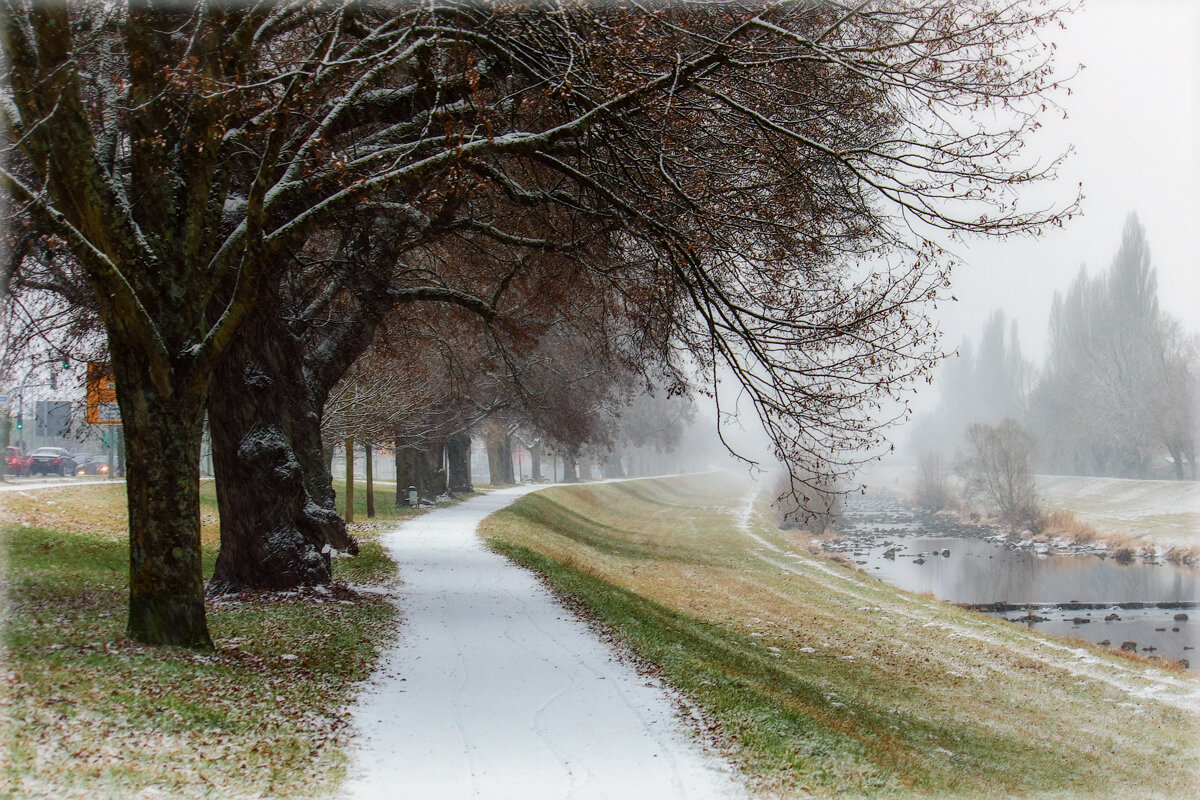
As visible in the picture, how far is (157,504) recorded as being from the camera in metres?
8.06

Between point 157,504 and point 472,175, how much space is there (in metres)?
6.15

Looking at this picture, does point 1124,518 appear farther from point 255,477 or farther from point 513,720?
point 513,720

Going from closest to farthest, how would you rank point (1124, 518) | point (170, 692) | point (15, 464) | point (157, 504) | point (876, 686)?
point (170, 692)
point (157, 504)
point (876, 686)
point (15, 464)
point (1124, 518)

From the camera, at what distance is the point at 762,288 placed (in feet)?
33.4

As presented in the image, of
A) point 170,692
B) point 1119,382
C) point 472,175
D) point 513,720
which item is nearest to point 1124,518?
point 1119,382

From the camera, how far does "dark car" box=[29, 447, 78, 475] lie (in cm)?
3228

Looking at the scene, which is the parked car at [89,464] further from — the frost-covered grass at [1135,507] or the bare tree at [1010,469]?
the frost-covered grass at [1135,507]

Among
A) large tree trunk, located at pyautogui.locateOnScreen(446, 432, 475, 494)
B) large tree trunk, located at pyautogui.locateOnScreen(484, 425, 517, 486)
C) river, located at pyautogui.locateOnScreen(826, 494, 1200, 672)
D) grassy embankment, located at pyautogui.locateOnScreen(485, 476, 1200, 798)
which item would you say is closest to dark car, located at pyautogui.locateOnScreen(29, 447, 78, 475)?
large tree trunk, located at pyautogui.locateOnScreen(446, 432, 475, 494)

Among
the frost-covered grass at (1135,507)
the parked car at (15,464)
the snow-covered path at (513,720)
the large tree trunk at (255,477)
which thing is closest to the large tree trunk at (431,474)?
the parked car at (15,464)

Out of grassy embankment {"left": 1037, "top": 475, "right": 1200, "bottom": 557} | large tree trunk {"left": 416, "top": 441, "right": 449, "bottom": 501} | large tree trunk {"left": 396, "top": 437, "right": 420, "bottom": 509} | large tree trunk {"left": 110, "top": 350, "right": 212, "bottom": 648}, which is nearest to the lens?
large tree trunk {"left": 110, "top": 350, "right": 212, "bottom": 648}

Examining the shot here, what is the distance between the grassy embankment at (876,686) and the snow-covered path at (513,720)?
59cm

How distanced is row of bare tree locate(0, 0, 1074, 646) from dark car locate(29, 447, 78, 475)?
23.9m

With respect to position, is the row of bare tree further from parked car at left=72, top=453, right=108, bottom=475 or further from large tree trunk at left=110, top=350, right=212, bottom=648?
parked car at left=72, top=453, right=108, bottom=475

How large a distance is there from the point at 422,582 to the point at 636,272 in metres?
7.13
